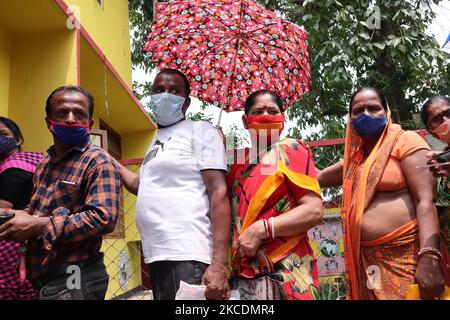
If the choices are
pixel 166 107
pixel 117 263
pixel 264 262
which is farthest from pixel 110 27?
pixel 264 262

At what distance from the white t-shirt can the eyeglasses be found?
129 centimetres

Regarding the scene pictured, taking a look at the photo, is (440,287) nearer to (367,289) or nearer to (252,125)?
(367,289)

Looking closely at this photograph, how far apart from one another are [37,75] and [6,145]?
7.88 ft

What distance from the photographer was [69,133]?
2.19 meters

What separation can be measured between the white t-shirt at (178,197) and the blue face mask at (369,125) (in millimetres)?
834

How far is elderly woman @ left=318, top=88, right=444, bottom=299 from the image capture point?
2.22 meters

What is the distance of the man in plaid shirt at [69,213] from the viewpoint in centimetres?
193

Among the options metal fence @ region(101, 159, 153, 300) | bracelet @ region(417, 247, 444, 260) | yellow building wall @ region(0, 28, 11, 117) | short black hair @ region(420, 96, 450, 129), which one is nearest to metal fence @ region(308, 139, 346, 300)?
short black hair @ region(420, 96, 450, 129)

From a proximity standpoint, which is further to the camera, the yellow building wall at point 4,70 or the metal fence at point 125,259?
the metal fence at point 125,259

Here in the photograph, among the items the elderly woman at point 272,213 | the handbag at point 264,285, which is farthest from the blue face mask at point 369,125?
the handbag at point 264,285

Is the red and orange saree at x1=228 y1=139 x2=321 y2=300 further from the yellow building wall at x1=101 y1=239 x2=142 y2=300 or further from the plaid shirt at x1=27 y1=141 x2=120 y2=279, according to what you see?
the yellow building wall at x1=101 y1=239 x2=142 y2=300

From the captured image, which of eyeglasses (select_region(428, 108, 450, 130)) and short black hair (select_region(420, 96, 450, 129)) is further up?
short black hair (select_region(420, 96, 450, 129))

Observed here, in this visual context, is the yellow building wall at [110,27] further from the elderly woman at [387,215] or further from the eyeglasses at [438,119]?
the eyeglasses at [438,119]

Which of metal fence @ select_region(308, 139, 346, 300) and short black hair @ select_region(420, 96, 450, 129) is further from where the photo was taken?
metal fence @ select_region(308, 139, 346, 300)
